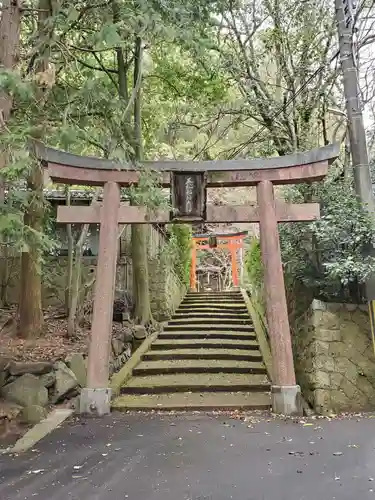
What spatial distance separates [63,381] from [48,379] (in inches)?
9.4

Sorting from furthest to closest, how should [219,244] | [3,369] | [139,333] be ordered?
1. [219,244]
2. [139,333]
3. [3,369]

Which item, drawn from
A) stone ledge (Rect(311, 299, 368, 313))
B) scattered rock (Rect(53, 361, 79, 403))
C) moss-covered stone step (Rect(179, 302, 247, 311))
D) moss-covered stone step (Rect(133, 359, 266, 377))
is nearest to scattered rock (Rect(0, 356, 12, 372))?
scattered rock (Rect(53, 361, 79, 403))

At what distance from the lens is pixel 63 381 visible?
599 centimetres

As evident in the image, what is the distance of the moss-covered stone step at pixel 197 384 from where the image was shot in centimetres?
635

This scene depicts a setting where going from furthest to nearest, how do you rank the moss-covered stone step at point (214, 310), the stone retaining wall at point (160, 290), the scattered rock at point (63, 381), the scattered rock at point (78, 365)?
the moss-covered stone step at point (214, 310), the stone retaining wall at point (160, 290), the scattered rock at point (78, 365), the scattered rock at point (63, 381)

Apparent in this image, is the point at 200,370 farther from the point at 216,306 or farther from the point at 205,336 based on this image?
the point at 216,306

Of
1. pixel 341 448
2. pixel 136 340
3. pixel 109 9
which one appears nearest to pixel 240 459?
pixel 341 448

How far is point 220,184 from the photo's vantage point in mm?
6082

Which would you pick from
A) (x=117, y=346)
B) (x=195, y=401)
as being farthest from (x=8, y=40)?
(x=117, y=346)

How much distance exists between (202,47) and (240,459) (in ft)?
13.0

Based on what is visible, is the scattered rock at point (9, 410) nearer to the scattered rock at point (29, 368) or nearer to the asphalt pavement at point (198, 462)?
the scattered rock at point (29, 368)

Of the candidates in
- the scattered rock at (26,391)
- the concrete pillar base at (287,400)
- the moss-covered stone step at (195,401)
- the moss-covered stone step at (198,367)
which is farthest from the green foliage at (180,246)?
the concrete pillar base at (287,400)

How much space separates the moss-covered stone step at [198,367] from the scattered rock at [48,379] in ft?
5.15

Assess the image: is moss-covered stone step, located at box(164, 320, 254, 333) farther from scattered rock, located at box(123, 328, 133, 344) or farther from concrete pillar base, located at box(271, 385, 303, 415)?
concrete pillar base, located at box(271, 385, 303, 415)
